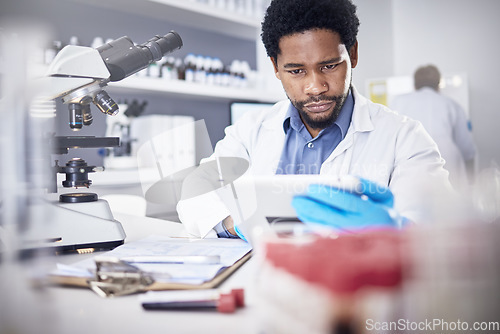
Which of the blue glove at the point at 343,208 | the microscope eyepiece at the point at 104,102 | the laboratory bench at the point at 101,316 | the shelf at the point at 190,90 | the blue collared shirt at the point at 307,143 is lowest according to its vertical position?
the laboratory bench at the point at 101,316

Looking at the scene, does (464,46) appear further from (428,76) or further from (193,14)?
(193,14)

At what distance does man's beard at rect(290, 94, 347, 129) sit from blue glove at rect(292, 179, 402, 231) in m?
0.77

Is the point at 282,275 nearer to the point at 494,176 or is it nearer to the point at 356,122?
the point at 494,176

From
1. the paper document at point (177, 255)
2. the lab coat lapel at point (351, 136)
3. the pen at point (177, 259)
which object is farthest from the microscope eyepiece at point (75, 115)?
the lab coat lapel at point (351, 136)

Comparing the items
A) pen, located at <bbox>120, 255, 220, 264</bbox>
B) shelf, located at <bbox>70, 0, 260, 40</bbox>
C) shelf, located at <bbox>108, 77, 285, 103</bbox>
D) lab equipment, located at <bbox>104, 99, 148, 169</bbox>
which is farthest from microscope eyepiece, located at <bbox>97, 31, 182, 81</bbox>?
shelf, located at <bbox>70, 0, 260, 40</bbox>

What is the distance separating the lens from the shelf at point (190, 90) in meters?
2.47

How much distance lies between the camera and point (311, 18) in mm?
1253

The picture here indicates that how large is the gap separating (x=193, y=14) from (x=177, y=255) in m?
2.34

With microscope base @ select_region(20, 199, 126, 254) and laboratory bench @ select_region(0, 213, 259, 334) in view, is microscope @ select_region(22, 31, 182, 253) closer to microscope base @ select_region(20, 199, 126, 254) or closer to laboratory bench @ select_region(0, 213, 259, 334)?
microscope base @ select_region(20, 199, 126, 254)

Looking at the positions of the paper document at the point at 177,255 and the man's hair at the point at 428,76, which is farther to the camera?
the man's hair at the point at 428,76

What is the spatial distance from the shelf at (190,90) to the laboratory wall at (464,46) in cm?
222

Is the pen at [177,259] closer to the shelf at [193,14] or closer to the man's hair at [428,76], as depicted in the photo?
the shelf at [193,14]

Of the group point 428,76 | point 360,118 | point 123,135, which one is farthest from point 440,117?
point 123,135

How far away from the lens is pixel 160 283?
0.65 m
